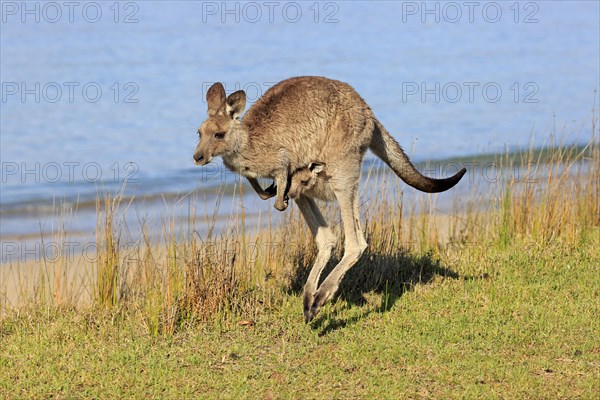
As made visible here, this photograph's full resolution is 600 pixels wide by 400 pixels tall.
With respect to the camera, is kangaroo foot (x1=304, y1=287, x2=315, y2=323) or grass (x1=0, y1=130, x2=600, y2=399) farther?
kangaroo foot (x1=304, y1=287, x2=315, y2=323)

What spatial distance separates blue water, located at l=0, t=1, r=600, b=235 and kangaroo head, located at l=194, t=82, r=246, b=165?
14.7 feet

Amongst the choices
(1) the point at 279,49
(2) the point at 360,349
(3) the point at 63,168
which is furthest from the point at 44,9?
(2) the point at 360,349

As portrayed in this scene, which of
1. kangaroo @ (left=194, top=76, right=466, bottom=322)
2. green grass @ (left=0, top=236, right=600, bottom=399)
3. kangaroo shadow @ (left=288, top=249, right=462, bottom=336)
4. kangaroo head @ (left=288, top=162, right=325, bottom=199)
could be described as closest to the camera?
green grass @ (left=0, top=236, right=600, bottom=399)

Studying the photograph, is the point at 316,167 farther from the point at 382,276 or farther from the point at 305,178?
the point at 382,276

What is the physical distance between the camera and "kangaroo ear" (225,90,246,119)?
6566mm

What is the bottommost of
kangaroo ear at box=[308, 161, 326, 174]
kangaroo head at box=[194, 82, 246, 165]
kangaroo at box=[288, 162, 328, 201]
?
kangaroo at box=[288, 162, 328, 201]

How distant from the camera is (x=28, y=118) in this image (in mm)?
18297

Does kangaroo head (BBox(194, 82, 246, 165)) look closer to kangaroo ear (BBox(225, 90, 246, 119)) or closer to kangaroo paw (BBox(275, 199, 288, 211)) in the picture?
kangaroo ear (BBox(225, 90, 246, 119))

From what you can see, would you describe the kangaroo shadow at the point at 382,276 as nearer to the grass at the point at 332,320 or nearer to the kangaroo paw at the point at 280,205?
the grass at the point at 332,320

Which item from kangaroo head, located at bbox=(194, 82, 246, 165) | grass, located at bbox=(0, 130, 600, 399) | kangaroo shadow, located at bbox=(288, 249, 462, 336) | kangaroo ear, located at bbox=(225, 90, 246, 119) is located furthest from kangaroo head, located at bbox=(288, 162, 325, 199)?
kangaroo shadow, located at bbox=(288, 249, 462, 336)

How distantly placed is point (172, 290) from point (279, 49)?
17865mm

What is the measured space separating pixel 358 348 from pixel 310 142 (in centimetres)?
157

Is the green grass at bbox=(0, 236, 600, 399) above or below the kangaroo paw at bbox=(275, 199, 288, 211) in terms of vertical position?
below

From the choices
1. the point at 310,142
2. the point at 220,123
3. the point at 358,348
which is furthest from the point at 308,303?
the point at 220,123
